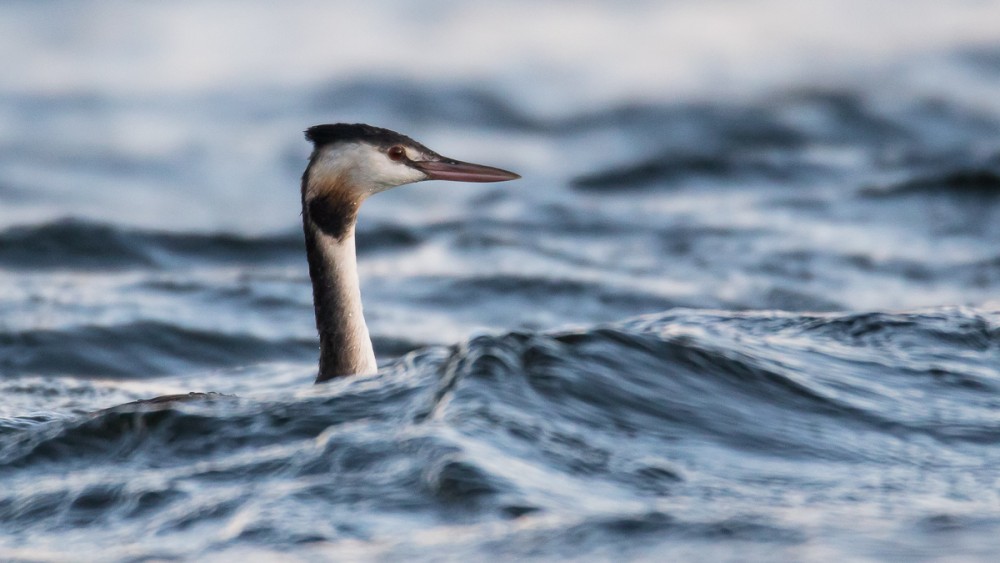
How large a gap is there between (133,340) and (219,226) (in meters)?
4.26

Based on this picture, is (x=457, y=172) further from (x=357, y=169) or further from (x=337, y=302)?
(x=337, y=302)

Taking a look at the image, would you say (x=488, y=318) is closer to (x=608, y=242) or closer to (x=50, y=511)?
(x=608, y=242)

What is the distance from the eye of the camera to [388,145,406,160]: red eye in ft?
24.0

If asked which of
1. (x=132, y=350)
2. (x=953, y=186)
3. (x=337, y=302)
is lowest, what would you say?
(x=132, y=350)

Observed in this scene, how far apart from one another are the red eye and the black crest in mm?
24

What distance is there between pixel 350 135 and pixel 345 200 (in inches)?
12.7

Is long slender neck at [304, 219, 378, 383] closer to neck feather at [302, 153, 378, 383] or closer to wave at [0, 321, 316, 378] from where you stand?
neck feather at [302, 153, 378, 383]

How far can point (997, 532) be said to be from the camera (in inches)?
179

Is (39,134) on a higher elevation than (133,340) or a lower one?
higher

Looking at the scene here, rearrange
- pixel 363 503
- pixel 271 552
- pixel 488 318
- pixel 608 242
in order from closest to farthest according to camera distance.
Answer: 1. pixel 271 552
2. pixel 363 503
3. pixel 488 318
4. pixel 608 242

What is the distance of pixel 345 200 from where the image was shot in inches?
289

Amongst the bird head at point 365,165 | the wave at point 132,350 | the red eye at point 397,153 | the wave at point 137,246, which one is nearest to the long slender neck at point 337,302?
the bird head at point 365,165

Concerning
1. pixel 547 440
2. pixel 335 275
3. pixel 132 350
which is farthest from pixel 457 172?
pixel 132 350

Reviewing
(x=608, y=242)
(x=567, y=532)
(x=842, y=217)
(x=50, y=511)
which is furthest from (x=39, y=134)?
(x=567, y=532)
